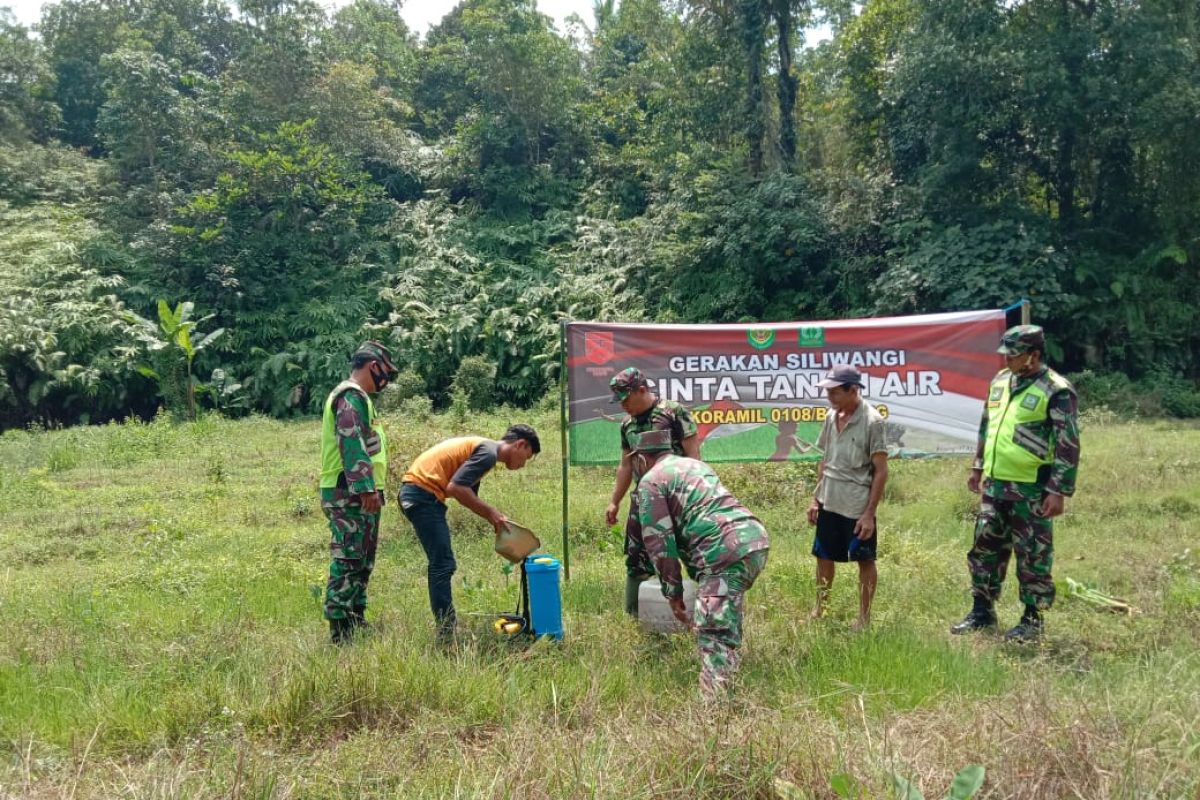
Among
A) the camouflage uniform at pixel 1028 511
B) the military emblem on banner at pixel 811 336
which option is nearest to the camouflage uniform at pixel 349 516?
the military emblem on banner at pixel 811 336

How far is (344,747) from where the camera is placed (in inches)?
128

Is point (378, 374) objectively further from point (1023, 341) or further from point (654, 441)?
point (1023, 341)

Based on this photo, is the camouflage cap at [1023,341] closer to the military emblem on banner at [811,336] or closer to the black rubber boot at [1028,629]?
the black rubber boot at [1028,629]

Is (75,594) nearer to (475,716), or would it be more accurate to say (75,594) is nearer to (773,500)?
(475,716)

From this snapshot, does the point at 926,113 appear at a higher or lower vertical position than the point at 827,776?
higher

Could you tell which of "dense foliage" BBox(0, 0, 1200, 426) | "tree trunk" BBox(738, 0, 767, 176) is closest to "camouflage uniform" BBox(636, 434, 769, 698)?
"dense foliage" BBox(0, 0, 1200, 426)

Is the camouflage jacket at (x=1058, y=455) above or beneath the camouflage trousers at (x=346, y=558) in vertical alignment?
above

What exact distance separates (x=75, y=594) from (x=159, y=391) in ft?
48.9

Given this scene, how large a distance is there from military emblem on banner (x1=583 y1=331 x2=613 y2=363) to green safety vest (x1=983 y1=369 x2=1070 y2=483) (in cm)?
263

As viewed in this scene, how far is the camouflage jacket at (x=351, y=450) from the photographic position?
4562 millimetres

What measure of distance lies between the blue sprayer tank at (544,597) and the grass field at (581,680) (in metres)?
0.19

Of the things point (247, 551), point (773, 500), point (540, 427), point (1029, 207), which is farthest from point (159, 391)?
point (1029, 207)

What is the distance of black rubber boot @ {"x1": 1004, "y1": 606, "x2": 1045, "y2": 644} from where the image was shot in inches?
174

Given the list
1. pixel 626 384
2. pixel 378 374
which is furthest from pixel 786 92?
pixel 378 374
